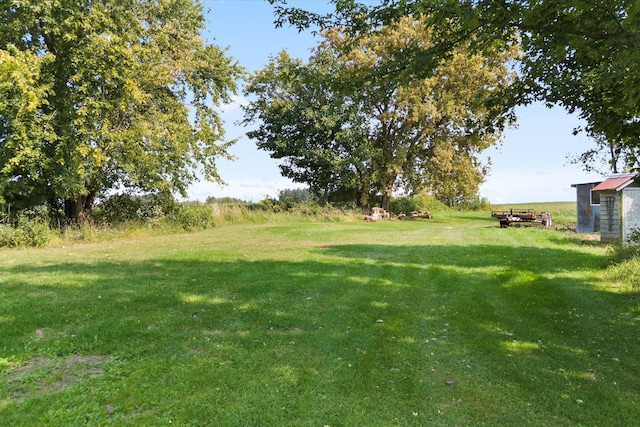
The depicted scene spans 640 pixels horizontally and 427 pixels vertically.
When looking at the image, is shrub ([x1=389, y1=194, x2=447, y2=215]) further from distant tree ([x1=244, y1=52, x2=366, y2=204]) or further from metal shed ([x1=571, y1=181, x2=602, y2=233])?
metal shed ([x1=571, y1=181, x2=602, y2=233])

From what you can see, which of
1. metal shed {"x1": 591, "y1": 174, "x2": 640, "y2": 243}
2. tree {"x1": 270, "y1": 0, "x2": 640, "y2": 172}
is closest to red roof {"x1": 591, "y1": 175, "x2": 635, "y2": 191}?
metal shed {"x1": 591, "y1": 174, "x2": 640, "y2": 243}

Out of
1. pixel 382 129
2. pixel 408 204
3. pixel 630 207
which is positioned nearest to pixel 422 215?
pixel 408 204

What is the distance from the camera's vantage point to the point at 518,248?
1172 cm

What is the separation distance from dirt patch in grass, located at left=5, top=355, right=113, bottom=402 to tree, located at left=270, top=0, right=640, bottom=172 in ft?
13.7

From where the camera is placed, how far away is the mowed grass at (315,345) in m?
3.08

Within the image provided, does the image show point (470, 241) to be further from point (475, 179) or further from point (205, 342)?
point (475, 179)

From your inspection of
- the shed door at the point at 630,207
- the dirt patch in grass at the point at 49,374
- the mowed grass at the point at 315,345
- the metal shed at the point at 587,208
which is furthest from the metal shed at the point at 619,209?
the dirt patch in grass at the point at 49,374

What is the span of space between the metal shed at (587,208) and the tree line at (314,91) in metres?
2.57

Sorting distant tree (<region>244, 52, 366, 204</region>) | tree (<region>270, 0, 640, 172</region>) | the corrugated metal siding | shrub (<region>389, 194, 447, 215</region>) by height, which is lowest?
the corrugated metal siding

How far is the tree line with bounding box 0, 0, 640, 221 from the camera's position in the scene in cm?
407

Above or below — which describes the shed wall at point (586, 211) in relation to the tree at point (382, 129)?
below

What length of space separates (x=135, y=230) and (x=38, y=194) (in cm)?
353

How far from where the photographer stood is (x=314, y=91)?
12.5m

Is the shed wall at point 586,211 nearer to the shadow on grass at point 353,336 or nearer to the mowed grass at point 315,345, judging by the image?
the mowed grass at point 315,345
